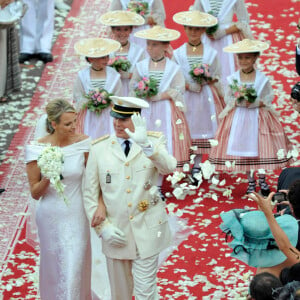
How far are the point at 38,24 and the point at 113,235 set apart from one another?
283 inches

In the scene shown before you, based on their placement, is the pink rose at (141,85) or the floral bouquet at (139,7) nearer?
the pink rose at (141,85)

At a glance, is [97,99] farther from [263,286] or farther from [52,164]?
[263,286]

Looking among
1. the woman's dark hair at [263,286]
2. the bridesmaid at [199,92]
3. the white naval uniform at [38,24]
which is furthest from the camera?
the white naval uniform at [38,24]

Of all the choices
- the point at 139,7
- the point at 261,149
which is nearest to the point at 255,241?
the point at 261,149

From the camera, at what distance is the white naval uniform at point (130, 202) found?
7672 mm

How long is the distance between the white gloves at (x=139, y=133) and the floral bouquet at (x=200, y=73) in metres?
3.87

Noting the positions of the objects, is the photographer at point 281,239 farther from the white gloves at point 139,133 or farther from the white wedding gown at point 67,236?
the white wedding gown at point 67,236

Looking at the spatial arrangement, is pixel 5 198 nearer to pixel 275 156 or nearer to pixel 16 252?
pixel 16 252

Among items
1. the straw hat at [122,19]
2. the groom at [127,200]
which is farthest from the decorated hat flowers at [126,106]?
the straw hat at [122,19]

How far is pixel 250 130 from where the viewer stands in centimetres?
1067

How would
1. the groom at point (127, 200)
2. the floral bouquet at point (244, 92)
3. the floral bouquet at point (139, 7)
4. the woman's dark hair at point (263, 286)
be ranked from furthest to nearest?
the floral bouquet at point (139, 7) → the floral bouquet at point (244, 92) → the groom at point (127, 200) → the woman's dark hair at point (263, 286)

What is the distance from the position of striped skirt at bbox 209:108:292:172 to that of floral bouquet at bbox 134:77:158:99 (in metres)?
0.84

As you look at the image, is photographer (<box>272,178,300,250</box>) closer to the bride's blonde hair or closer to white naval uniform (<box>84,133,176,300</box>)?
white naval uniform (<box>84,133,176,300</box>)

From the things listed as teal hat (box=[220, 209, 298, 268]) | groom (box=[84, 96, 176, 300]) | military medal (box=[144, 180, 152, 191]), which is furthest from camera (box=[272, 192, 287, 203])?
military medal (box=[144, 180, 152, 191])
